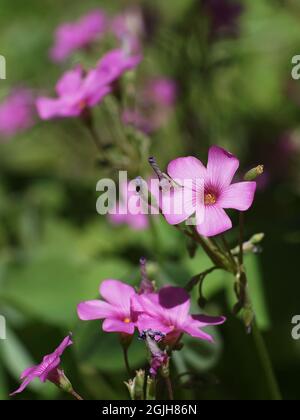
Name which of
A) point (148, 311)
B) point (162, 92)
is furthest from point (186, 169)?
point (162, 92)

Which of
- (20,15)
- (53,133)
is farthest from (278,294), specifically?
(20,15)

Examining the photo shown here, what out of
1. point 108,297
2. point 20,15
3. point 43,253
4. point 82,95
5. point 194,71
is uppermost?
point 20,15

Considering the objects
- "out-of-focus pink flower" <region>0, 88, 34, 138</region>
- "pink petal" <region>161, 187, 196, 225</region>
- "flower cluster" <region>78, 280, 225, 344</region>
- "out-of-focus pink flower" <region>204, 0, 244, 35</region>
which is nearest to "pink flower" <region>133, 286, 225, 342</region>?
"flower cluster" <region>78, 280, 225, 344</region>

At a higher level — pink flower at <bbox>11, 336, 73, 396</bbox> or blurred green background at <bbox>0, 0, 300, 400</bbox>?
blurred green background at <bbox>0, 0, 300, 400</bbox>

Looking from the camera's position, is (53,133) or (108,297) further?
(53,133)

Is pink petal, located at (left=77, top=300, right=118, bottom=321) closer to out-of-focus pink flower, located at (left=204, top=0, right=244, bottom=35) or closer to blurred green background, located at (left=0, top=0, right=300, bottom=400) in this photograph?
blurred green background, located at (left=0, top=0, right=300, bottom=400)

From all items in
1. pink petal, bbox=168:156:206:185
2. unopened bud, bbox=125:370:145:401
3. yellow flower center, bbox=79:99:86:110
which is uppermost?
yellow flower center, bbox=79:99:86:110

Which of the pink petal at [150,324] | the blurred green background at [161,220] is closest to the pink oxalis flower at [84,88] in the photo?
the blurred green background at [161,220]
